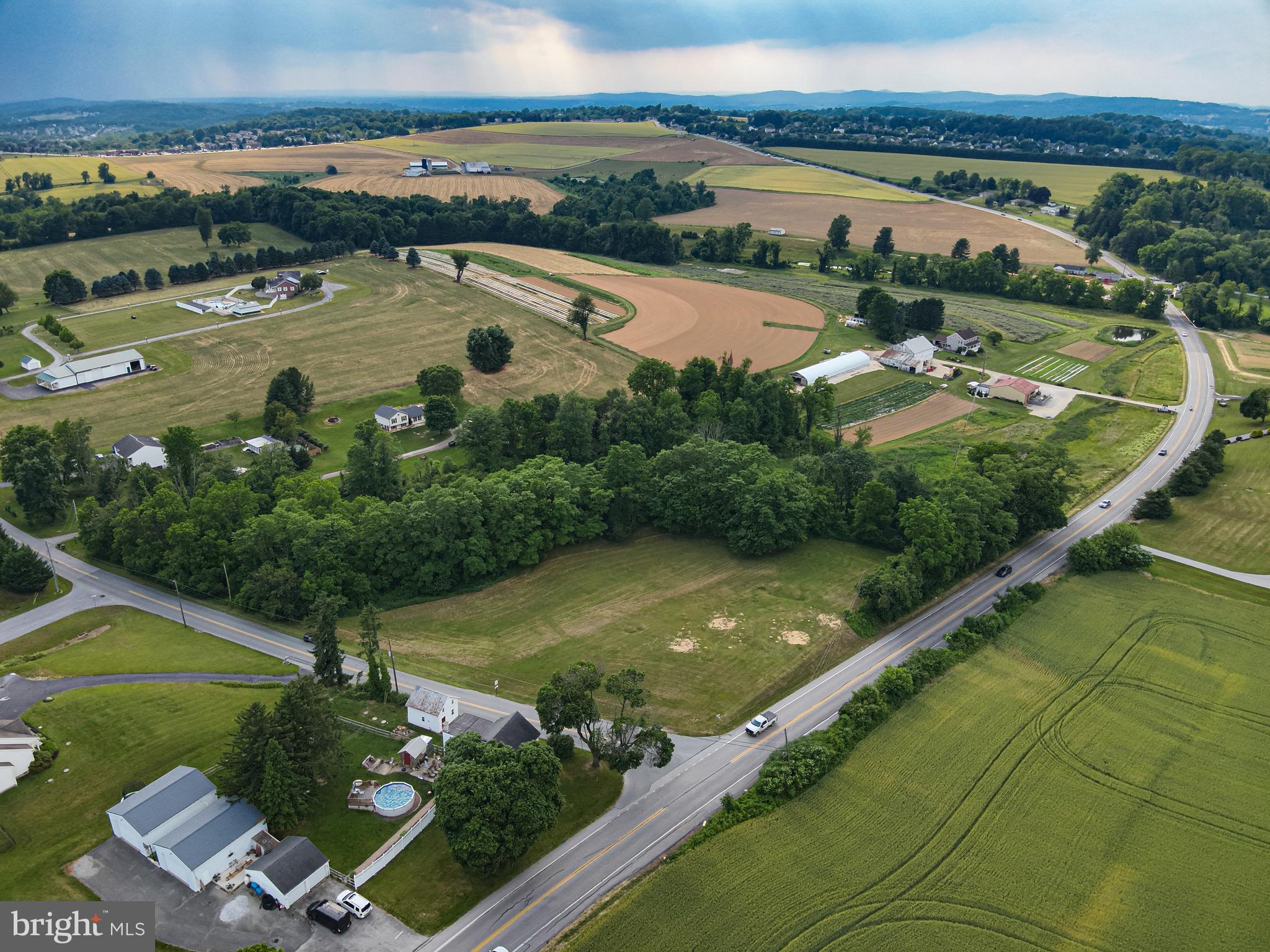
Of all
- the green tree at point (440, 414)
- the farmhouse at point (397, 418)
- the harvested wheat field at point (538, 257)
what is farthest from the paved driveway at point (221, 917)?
the harvested wheat field at point (538, 257)

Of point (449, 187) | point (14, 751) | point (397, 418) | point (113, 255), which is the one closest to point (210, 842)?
point (14, 751)

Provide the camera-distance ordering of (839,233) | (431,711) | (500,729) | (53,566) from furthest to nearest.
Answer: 1. (839,233)
2. (53,566)
3. (431,711)
4. (500,729)

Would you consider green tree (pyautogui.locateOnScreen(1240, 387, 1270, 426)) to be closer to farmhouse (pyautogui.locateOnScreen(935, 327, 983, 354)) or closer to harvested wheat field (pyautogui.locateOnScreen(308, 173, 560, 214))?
farmhouse (pyautogui.locateOnScreen(935, 327, 983, 354))

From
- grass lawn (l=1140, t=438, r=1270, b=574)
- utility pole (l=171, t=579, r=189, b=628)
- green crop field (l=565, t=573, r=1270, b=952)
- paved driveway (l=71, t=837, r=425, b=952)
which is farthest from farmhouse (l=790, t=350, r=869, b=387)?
paved driveway (l=71, t=837, r=425, b=952)

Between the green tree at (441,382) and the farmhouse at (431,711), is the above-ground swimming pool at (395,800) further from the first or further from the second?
the green tree at (441,382)

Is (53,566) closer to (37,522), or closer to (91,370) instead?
(37,522)
